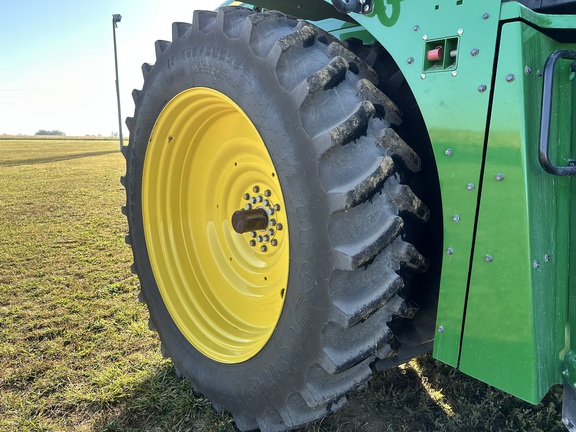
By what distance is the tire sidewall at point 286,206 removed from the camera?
1.54 metres

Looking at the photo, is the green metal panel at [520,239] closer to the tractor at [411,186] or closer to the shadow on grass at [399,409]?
the tractor at [411,186]

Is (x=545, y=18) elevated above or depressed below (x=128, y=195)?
above

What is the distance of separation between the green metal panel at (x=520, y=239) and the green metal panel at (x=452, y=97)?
0.11 feet

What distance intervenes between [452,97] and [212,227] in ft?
4.94

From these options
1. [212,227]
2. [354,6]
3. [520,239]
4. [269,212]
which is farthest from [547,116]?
[212,227]

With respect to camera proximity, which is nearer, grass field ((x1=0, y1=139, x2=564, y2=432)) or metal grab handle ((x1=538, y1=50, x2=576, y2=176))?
metal grab handle ((x1=538, y1=50, x2=576, y2=176))

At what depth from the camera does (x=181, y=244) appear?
259cm

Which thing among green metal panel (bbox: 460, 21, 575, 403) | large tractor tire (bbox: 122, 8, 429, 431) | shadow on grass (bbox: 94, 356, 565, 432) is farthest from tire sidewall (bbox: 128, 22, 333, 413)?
green metal panel (bbox: 460, 21, 575, 403)

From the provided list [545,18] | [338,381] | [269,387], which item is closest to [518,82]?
[545,18]

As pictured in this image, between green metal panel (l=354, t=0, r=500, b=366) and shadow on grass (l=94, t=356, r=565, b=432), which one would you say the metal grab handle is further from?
shadow on grass (l=94, t=356, r=565, b=432)

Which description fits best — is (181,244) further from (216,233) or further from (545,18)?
(545,18)

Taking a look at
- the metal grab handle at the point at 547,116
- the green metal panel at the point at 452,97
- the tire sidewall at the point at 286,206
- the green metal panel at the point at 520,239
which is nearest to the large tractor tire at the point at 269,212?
the tire sidewall at the point at 286,206

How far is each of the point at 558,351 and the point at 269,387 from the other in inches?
38.7

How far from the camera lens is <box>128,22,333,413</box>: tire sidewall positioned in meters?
1.54
